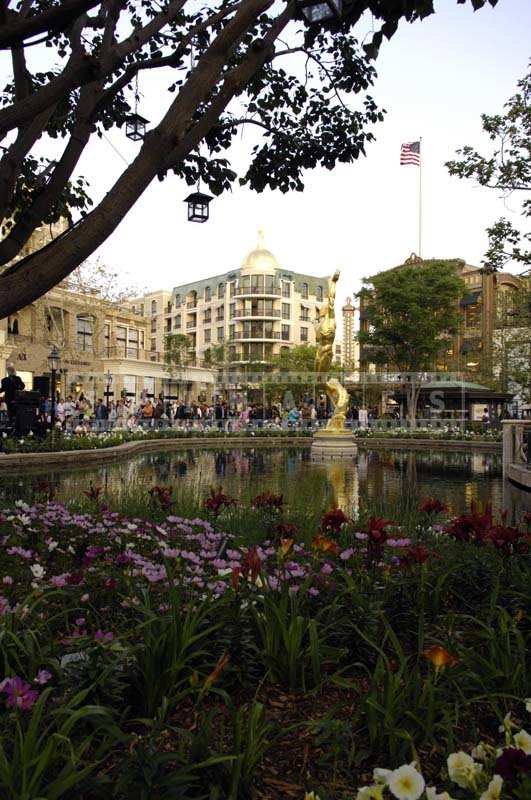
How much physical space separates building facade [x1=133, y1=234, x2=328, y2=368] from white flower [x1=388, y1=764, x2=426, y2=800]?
76962 mm

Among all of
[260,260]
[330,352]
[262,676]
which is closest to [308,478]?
[262,676]

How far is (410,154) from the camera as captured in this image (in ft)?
144

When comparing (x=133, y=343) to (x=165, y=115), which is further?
(x=133, y=343)

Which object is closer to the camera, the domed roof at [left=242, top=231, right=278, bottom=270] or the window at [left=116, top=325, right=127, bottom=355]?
the window at [left=116, top=325, right=127, bottom=355]

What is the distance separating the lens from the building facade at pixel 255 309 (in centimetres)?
8419

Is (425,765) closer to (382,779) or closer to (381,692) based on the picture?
(381,692)

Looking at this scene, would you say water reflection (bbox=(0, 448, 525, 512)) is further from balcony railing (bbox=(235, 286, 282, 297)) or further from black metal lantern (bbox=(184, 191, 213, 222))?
balcony railing (bbox=(235, 286, 282, 297))

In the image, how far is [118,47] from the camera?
16.4 ft

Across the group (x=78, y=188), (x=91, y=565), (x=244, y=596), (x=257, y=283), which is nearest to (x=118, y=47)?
(x=78, y=188)

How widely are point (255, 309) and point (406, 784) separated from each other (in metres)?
84.0

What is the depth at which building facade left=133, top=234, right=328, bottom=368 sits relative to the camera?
276 ft

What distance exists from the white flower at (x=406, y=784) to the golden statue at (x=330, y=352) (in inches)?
897

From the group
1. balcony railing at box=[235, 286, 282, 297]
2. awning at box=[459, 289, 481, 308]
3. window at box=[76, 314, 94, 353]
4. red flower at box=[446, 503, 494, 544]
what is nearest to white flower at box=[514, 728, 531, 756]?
red flower at box=[446, 503, 494, 544]

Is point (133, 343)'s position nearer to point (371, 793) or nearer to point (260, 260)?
point (260, 260)
